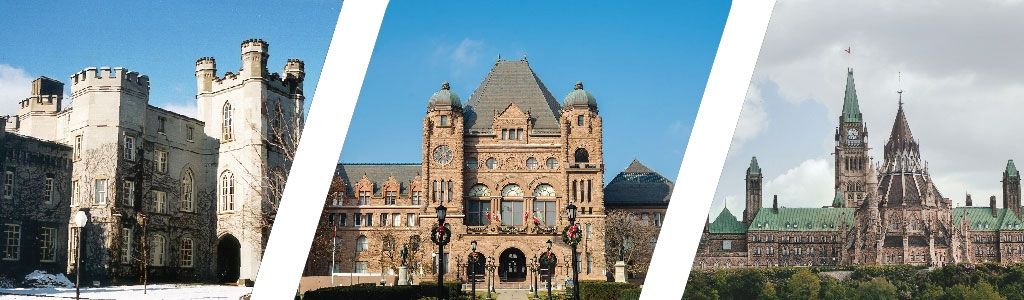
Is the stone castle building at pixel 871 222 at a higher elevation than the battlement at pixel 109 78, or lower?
lower

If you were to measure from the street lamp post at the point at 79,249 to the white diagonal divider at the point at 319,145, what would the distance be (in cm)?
107

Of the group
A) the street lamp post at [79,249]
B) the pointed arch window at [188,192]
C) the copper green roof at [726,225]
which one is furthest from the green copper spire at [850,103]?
the street lamp post at [79,249]

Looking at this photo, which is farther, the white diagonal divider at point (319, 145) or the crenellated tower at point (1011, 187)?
the crenellated tower at point (1011, 187)

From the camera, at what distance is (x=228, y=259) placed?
6281 mm

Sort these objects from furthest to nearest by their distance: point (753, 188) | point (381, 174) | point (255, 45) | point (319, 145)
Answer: point (381, 174) < point (753, 188) < point (255, 45) < point (319, 145)

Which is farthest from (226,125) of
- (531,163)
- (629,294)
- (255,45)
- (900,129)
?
(531,163)

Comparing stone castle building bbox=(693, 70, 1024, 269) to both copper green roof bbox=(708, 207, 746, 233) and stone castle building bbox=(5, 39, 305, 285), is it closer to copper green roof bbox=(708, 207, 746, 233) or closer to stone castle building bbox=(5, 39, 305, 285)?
copper green roof bbox=(708, 207, 746, 233)

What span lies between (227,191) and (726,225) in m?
7.08

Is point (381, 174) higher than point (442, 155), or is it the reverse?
point (442, 155)

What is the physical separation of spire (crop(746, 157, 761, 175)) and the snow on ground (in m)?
4.36

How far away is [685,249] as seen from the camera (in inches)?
212

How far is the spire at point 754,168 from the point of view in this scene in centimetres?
834

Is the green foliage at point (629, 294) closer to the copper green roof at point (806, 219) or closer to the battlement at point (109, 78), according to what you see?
the copper green roof at point (806, 219)

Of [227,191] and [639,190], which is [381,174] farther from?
[227,191]
